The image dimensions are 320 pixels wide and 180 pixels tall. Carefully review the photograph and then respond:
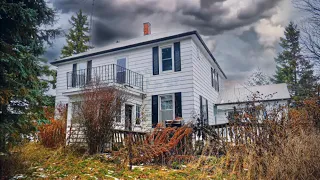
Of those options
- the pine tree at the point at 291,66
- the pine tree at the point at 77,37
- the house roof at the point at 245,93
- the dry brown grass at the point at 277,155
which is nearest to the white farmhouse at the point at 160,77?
the house roof at the point at 245,93

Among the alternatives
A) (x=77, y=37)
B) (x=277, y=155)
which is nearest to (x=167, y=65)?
(x=277, y=155)

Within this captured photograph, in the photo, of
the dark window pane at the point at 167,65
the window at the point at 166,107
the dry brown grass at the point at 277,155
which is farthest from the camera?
the dark window pane at the point at 167,65

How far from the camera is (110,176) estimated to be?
5098 millimetres

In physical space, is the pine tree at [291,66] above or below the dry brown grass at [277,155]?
above

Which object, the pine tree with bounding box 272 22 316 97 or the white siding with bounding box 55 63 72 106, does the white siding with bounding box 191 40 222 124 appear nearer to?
the white siding with bounding box 55 63 72 106

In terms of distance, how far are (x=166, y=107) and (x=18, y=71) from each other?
8.13 meters

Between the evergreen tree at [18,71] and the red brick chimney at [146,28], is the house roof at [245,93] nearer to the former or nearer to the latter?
the red brick chimney at [146,28]

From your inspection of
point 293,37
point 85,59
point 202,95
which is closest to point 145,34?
point 85,59

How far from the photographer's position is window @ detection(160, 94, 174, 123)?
12014mm

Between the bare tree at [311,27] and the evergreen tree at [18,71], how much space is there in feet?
38.3

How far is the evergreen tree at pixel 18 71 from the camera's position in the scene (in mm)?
4598

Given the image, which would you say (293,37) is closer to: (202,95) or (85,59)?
(202,95)

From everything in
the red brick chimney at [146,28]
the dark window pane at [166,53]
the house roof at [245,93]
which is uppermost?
the red brick chimney at [146,28]

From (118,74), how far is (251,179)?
9.80 m
